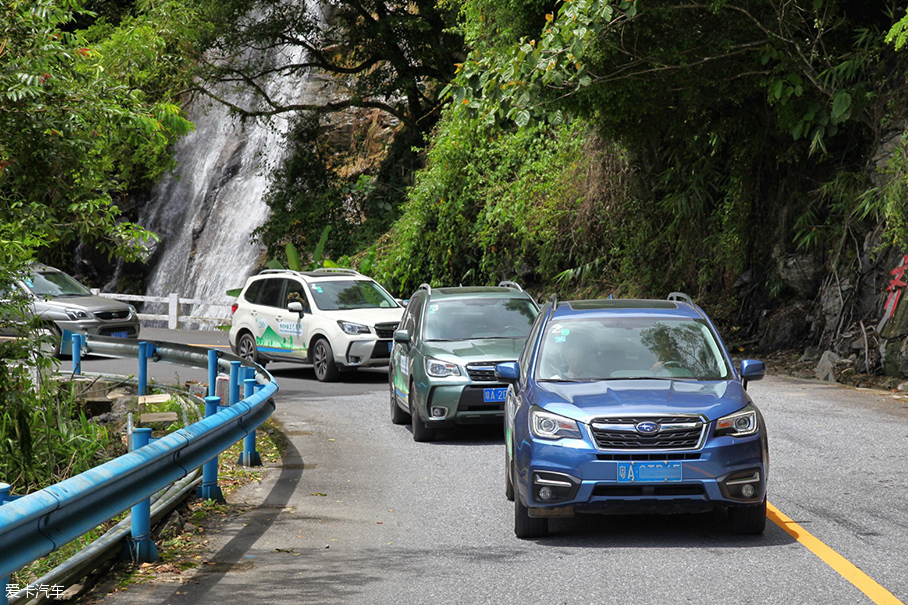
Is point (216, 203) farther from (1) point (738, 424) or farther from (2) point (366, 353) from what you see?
(1) point (738, 424)

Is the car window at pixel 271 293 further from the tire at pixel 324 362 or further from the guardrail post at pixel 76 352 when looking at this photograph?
the guardrail post at pixel 76 352

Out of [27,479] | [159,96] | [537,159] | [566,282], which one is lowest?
[27,479]

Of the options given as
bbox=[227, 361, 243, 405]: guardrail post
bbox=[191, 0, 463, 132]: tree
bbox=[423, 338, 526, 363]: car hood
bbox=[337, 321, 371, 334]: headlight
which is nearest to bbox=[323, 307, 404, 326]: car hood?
bbox=[337, 321, 371, 334]: headlight

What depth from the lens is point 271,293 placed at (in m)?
20.0

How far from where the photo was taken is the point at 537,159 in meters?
26.2

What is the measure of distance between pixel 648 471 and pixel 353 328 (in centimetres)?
1148

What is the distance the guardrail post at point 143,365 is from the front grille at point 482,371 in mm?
4282

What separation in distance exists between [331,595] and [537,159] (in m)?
21.2

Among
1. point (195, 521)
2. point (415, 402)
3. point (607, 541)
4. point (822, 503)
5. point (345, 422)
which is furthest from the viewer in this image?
→ point (345, 422)

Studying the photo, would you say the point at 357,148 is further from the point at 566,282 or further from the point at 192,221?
the point at 566,282

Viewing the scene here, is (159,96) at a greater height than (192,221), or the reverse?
(159,96)

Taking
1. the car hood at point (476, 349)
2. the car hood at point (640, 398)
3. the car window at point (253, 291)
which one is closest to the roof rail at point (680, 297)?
the car hood at point (640, 398)

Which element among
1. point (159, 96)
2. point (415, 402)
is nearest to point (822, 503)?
point (415, 402)

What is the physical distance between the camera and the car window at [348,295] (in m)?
19.0
